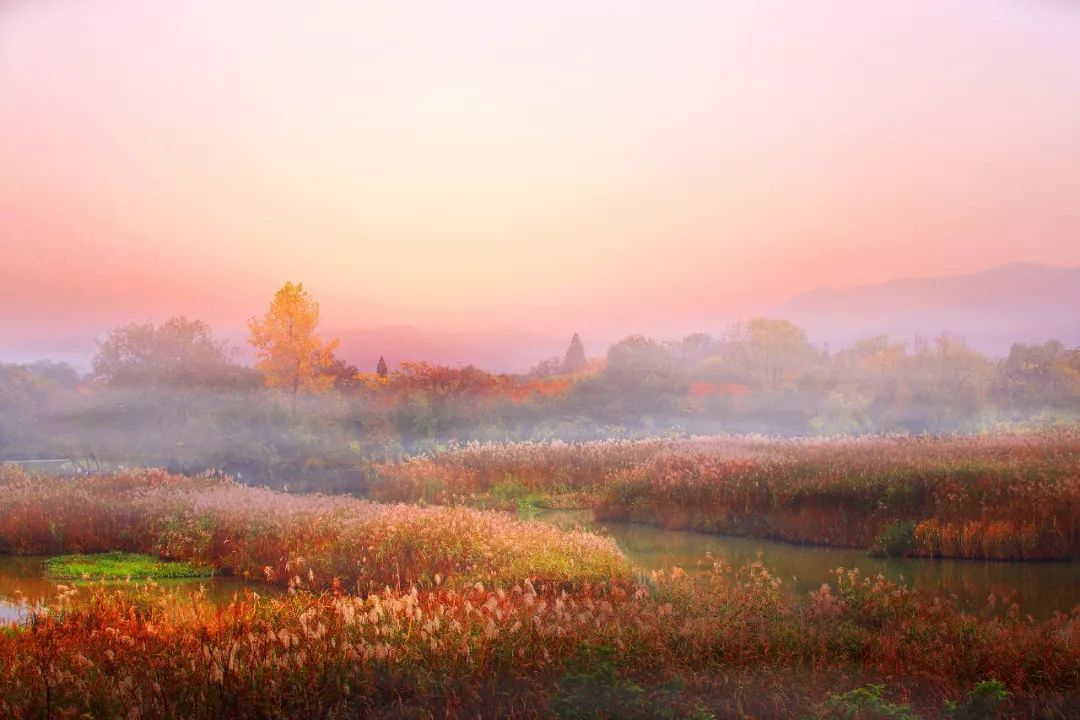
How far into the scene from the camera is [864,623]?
815 centimetres

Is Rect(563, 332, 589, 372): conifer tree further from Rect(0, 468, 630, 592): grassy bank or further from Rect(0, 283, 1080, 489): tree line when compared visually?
Rect(0, 468, 630, 592): grassy bank

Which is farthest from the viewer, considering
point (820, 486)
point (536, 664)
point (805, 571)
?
point (820, 486)

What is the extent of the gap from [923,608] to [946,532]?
5531 millimetres

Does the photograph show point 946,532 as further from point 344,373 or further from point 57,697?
point 344,373

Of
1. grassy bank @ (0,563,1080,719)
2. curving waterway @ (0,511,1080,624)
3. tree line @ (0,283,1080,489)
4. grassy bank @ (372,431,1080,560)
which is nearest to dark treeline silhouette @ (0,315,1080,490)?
tree line @ (0,283,1080,489)

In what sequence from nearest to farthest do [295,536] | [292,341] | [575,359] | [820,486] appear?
[295,536] → [820,486] → [292,341] → [575,359]

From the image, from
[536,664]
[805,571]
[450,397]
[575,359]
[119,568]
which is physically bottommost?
[119,568]

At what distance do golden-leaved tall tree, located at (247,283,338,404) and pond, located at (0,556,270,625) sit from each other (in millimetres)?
12805

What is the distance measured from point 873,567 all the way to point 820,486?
351cm

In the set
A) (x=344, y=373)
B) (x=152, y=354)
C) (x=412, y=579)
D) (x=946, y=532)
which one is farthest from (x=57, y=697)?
(x=344, y=373)

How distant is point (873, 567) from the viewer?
1256cm

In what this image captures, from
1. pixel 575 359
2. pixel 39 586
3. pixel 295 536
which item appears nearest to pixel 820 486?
pixel 295 536

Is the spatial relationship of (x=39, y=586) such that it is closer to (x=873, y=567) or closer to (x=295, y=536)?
(x=295, y=536)

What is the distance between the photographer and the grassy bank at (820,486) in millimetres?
13062
